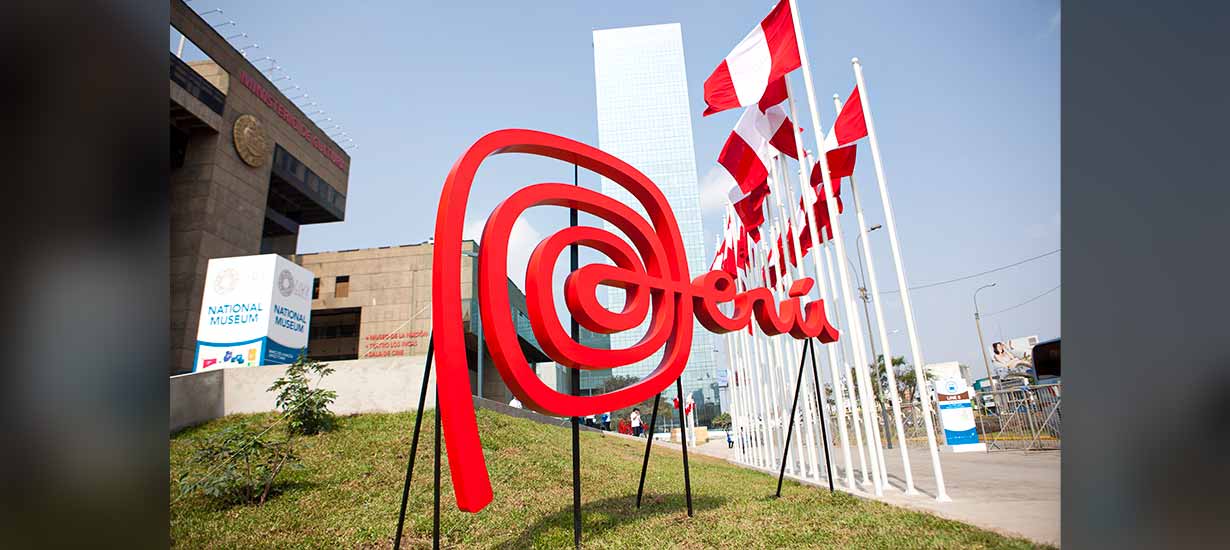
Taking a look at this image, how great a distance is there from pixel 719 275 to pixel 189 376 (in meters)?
11.3

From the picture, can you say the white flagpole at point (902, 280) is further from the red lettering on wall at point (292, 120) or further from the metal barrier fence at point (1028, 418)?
the red lettering on wall at point (292, 120)

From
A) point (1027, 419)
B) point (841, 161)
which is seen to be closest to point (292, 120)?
point (841, 161)

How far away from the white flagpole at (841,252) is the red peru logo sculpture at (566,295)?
1987 millimetres

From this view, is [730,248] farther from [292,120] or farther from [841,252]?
[292,120]

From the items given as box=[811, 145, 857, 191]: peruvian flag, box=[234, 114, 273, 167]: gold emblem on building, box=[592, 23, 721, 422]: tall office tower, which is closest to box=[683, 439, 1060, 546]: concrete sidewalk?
box=[811, 145, 857, 191]: peruvian flag

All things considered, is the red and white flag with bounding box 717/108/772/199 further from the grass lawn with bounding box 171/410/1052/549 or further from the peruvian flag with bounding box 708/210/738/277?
the grass lawn with bounding box 171/410/1052/549

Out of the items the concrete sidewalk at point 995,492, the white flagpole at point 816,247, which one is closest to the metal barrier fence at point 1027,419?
the concrete sidewalk at point 995,492

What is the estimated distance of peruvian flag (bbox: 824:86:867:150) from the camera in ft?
32.0

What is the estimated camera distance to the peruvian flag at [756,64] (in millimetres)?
10297

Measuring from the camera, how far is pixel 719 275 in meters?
7.58

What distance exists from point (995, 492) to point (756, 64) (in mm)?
7515
